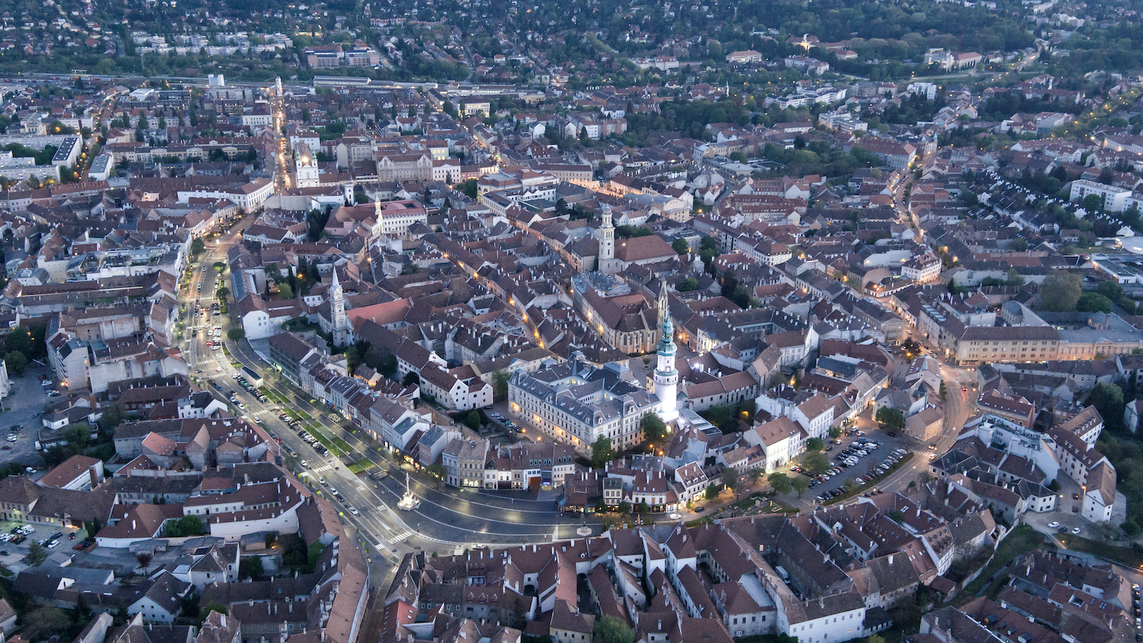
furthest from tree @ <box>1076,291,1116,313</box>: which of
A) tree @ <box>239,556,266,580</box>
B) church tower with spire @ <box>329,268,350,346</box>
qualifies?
tree @ <box>239,556,266,580</box>

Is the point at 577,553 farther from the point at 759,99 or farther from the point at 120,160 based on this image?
the point at 759,99

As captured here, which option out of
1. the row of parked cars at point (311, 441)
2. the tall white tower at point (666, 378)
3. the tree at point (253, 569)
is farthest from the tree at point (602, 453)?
the tree at point (253, 569)

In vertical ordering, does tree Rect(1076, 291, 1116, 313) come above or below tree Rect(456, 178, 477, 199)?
above

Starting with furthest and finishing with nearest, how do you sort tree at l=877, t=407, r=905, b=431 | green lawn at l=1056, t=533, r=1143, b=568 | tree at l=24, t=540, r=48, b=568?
tree at l=877, t=407, r=905, b=431 < green lawn at l=1056, t=533, r=1143, b=568 < tree at l=24, t=540, r=48, b=568

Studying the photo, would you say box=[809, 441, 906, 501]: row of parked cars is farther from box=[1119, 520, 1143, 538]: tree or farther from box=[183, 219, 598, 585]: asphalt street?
box=[183, 219, 598, 585]: asphalt street

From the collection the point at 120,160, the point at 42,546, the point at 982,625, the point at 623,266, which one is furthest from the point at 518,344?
the point at 120,160

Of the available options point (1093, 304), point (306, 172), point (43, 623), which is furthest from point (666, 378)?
point (306, 172)

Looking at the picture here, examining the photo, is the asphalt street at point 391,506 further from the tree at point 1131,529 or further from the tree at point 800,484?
the tree at point 1131,529
